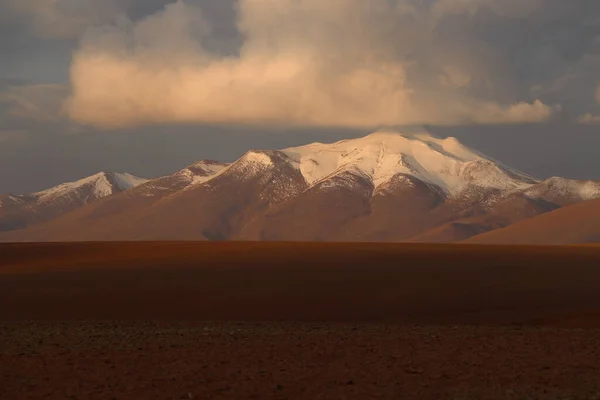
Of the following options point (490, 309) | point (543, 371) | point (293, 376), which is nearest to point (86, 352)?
point (293, 376)

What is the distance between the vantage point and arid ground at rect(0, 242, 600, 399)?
19.6m

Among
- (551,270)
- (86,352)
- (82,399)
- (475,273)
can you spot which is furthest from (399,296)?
(82,399)

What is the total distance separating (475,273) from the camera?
54.3m

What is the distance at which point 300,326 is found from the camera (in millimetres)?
31219

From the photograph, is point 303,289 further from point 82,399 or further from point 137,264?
point 82,399

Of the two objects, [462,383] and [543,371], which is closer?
[462,383]

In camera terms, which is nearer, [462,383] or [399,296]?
[462,383]

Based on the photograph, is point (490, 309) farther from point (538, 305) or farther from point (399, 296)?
point (399, 296)

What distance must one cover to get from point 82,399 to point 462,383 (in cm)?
823

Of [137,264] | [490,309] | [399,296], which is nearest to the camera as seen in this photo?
[490,309]

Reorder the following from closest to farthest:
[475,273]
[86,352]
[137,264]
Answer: [86,352], [475,273], [137,264]

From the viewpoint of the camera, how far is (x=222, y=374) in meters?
20.6

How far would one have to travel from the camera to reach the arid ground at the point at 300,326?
64.2 feet

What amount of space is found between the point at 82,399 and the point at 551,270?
1754 inches
